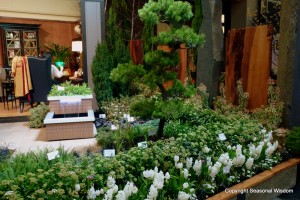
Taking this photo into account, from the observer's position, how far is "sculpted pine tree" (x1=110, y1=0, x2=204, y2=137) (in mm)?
2928

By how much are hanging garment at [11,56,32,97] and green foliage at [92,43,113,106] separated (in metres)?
1.36

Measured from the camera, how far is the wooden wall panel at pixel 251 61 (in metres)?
4.19

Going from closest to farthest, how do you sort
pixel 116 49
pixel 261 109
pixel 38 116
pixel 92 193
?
pixel 92 193 < pixel 261 109 < pixel 38 116 < pixel 116 49

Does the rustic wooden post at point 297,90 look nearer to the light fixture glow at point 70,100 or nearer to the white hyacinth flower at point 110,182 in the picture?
the white hyacinth flower at point 110,182

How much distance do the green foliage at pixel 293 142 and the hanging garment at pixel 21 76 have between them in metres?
4.77

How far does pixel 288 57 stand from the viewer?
3561 millimetres

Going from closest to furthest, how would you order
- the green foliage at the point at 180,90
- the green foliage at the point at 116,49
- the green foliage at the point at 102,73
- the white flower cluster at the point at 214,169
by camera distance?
the white flower cluster at the point at 214,169 → the green foliage at the point at 180,90 → the green foliage at the point at 102,73 → the green foliage at the point at 116,49

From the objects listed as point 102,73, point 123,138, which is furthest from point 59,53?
point 123,138

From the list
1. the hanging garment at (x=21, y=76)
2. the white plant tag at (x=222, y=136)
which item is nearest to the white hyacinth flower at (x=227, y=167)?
the white plant tag at (x=222, y=136)

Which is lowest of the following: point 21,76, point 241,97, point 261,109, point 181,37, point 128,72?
point 261,109

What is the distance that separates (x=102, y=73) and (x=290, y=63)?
332 cm

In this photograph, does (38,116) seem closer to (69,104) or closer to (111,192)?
(69,104)

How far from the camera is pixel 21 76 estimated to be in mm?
5641

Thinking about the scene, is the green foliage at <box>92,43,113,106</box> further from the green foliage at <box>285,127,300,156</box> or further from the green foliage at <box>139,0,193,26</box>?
the green foliage at <box>285,127,300,156</box>
